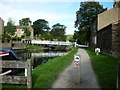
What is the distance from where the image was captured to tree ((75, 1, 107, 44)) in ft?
142

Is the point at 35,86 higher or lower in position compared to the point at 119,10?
lower

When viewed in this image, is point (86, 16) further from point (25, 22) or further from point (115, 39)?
point (25, 22)

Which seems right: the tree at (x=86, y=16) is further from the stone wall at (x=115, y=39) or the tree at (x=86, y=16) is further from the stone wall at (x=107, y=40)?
the stone wall at (x=115, y=39)

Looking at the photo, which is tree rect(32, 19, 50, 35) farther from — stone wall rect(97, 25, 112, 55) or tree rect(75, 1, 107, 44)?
stone wall rect(97, 25, 112, 55)

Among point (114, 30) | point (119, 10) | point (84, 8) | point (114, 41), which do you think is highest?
point (84, 8)

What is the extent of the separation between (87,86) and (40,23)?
346ft

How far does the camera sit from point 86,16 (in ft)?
145

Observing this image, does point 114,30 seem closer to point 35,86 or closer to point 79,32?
point 35,86

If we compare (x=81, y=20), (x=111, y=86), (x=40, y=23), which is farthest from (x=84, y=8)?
(x=40, y=23)

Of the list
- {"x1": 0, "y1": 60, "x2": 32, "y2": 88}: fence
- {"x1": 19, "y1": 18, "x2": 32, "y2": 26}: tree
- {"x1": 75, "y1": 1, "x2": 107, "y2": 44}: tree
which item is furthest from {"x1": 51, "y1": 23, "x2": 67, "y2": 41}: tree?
{"x1": 0, "y1": 60, "x2": 32, "y2": 88}: fence

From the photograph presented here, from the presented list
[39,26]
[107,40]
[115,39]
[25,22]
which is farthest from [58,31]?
[115,39]

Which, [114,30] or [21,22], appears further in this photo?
[21,22]

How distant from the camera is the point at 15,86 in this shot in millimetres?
6195

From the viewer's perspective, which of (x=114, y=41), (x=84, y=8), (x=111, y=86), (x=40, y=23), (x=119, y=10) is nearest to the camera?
(x=111, y=86)
